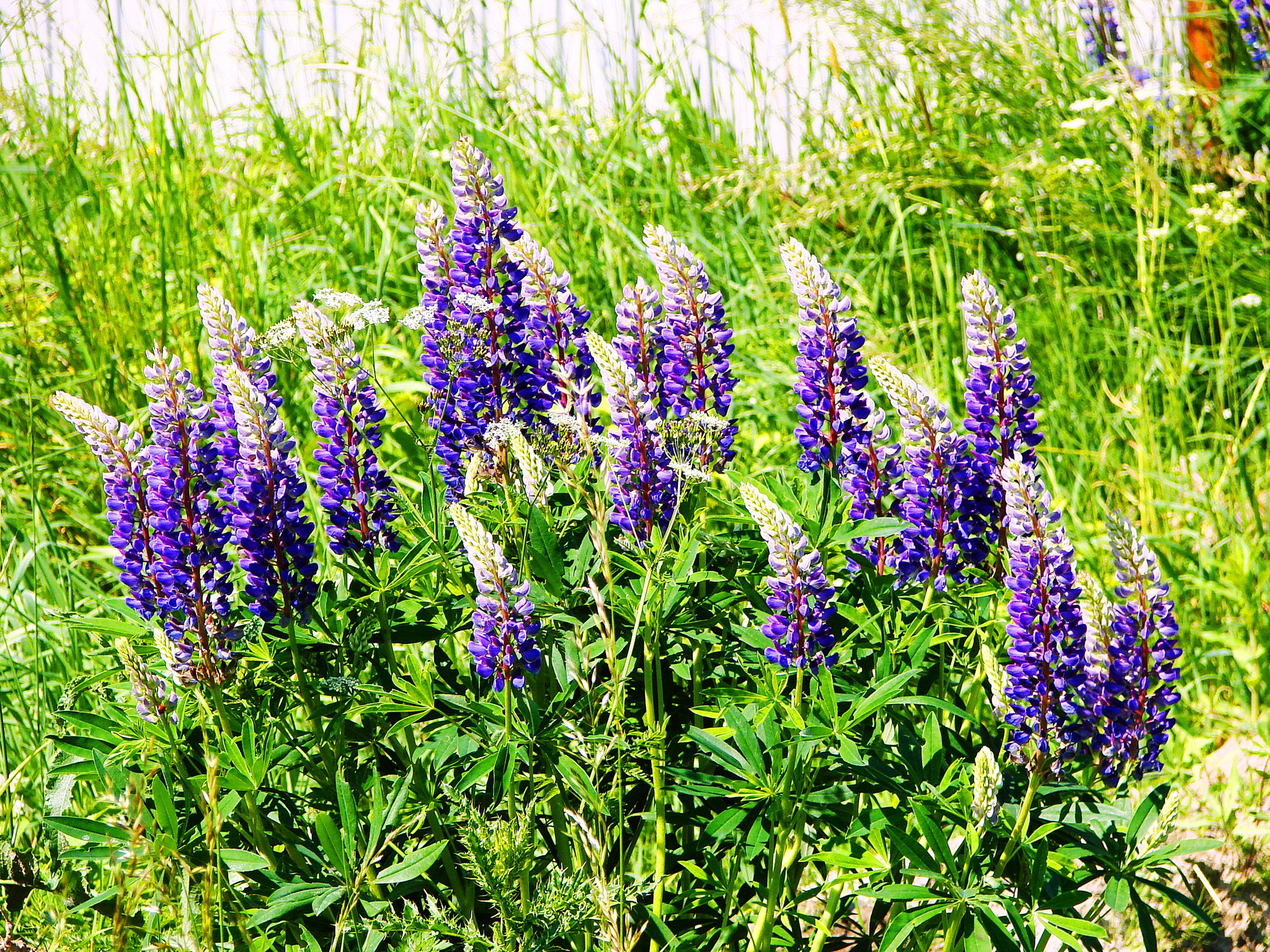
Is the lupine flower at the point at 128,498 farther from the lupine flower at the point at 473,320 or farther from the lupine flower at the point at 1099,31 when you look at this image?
the lupine flower at the point at 1099,31

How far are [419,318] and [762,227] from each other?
293 centimetres

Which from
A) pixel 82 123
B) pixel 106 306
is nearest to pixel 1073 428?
pixel 106 306

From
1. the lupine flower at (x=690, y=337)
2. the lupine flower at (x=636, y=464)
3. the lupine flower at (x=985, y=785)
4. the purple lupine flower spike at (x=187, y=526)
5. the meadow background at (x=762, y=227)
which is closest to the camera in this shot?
the lupine flower at (x=985, y=785)

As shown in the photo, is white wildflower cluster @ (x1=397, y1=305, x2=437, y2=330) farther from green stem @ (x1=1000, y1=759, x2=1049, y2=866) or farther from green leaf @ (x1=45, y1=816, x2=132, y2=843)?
green stem @ (x1=1000, y1=759, x2=1049, y2=866)

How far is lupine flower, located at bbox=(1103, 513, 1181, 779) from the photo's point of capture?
6.28 ft

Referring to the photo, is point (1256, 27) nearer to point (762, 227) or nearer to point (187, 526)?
point (762, 227)

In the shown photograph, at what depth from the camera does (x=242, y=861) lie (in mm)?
2012

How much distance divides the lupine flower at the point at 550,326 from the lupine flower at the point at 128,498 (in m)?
0.74

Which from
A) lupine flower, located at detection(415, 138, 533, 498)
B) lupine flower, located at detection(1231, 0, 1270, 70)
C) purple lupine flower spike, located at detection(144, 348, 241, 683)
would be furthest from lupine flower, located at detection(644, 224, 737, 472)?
lupine flower, located at detection(1231, 0, 1270, 70)

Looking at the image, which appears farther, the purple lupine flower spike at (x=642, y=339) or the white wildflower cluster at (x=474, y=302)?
the purple lupine flower spike at (x=642, y=339)

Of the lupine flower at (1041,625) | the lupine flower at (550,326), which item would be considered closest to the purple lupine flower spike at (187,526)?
the lupine flower at (550,326)

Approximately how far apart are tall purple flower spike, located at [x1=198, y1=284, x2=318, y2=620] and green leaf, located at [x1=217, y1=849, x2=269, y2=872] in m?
0.41

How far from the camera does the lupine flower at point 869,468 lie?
2.18 m

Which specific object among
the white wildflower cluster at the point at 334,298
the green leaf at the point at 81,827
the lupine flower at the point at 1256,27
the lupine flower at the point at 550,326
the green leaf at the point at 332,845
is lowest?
the green leaf at the point at 332,845
